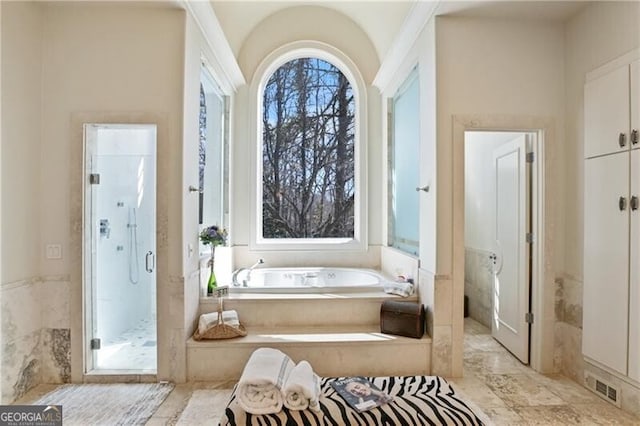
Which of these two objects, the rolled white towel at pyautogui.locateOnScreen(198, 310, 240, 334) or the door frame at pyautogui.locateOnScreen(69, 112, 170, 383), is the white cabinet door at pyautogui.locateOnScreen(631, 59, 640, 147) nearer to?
the rolled white towel at pyautogui.locateOnScreen(198, 310, 240, 334)

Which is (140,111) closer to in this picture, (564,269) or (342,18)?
(342,18)

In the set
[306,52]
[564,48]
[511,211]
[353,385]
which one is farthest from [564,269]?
[306,52]

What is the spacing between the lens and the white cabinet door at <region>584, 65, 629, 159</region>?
2.45 metres

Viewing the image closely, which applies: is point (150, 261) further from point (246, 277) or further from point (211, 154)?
point (211, 154)

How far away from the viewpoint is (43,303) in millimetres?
2812

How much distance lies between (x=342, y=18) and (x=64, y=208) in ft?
11.7

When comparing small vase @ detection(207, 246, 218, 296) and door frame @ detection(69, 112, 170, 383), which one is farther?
small vase @ detection(207, 246, 218, 296)

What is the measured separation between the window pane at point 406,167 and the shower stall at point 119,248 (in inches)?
90.3

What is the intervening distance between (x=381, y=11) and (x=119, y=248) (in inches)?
142

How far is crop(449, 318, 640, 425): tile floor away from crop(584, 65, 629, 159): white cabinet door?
1712 mm

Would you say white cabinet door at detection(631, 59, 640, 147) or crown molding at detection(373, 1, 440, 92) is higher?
crown molding at detection(373, 1, 440, 92)

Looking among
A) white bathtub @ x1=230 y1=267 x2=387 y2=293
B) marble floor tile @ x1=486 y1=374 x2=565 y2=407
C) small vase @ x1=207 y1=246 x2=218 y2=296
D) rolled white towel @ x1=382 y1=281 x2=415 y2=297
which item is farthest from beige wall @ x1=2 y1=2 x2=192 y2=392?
marble floor tile @ x1=486 y1=374 x2=565 y2=407

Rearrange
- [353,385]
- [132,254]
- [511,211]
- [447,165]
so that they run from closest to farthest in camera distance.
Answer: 1. [353,385]
2. [447,165]
3. [511,211]
4. [132,254]

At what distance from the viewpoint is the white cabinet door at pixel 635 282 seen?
233 centimetres
